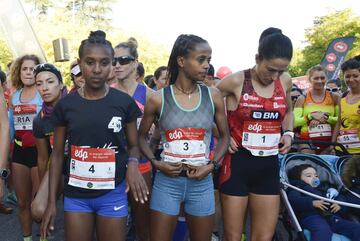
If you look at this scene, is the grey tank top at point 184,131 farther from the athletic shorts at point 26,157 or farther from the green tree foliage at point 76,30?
the green tree foliage at point 76,30

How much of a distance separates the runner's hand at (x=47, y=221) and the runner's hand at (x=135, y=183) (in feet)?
1.69

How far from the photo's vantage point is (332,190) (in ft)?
12.0

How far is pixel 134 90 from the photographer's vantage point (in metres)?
3.70

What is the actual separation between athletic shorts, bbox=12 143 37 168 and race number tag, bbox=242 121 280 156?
2.16 metres

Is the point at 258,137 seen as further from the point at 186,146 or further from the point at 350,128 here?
the point at 350,128

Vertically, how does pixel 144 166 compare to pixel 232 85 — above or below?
below

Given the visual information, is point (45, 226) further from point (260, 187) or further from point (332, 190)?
point (332, 190)

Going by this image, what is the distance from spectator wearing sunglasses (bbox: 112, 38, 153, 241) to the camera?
3549mm

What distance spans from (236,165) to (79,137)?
1185 millimetres

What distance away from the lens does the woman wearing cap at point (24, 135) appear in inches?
151

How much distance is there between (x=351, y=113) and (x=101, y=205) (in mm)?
3323

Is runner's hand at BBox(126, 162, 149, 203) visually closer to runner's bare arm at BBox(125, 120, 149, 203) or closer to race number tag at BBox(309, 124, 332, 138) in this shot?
runner's bare arm at BBox(125, 120, 149, 203)

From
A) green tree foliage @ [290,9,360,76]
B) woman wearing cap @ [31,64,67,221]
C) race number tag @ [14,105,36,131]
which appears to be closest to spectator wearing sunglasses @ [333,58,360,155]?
woman wearing cap @ [31,64,67,221]

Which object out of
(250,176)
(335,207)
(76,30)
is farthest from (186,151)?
(76,30)
